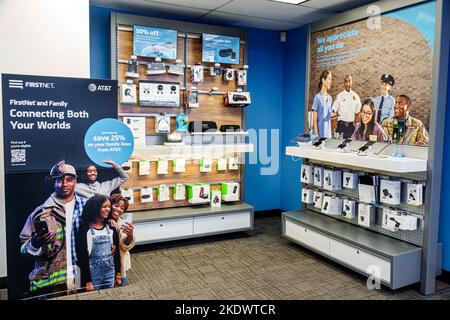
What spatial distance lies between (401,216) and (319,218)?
102cm

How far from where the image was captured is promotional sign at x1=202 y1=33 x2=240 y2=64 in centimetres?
456

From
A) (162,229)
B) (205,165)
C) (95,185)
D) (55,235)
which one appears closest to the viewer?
(55,235)

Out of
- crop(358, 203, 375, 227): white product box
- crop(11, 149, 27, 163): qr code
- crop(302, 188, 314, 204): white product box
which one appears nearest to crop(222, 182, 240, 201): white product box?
crop(302, 188, 314, 204): white product box

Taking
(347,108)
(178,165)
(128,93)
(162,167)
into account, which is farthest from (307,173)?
(128,93)

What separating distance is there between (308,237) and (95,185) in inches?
86.1

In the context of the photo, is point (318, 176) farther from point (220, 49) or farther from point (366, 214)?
point (220, 49)

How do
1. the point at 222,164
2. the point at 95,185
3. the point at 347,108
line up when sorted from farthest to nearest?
1. the point at 222,164
2. the point at 347,108
3. the point at 95,185

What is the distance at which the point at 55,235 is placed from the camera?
298cm

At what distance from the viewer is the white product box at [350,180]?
3.82m

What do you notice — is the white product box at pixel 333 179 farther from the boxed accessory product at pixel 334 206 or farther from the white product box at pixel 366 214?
the white product box at pixel 366 214

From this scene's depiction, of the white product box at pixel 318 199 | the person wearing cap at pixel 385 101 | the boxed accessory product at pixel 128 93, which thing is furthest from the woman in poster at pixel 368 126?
the boxed accessory product at pixel 128 93

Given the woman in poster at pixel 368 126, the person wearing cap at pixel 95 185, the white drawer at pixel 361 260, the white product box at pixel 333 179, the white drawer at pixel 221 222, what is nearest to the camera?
the person wearing cap at pixel 95 185

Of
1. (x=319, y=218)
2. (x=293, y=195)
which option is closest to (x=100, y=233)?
(x=319, y=218)

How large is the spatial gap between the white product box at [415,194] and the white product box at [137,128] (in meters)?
2.70
